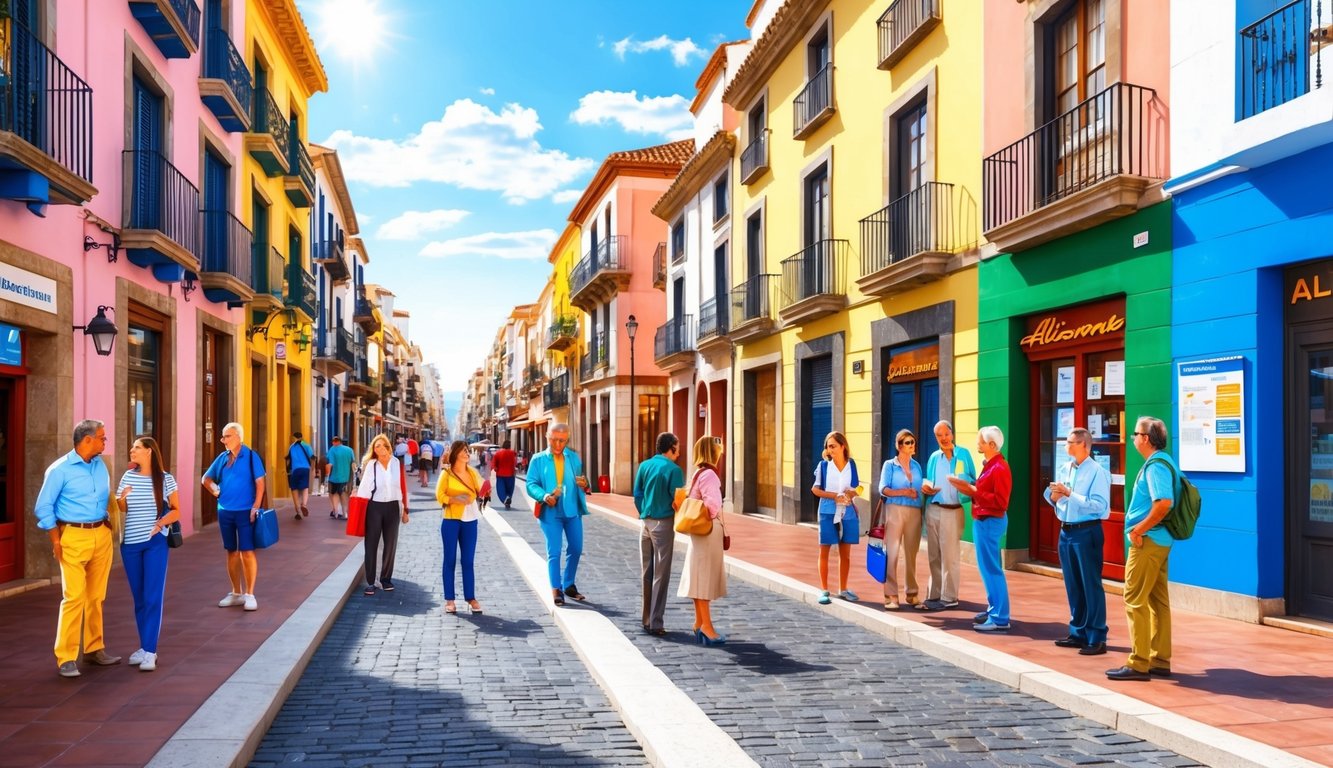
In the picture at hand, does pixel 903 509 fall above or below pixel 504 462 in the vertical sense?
above

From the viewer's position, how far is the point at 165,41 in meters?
14.2

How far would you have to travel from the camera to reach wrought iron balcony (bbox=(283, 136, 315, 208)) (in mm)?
23359

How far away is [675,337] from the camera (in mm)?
28438

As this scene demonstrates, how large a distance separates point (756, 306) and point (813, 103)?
4799 mm

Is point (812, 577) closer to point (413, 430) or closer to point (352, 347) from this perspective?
point (352, 347)

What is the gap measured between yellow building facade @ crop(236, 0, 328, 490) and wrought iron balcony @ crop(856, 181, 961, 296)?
37.6 ft

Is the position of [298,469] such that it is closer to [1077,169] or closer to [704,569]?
[704,569]

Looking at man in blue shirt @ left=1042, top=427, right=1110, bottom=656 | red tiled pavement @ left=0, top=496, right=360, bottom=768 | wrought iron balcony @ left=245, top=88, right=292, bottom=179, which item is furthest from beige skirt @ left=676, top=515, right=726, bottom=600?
wrought iron balcony @ left=245, top=88, right=292, bottom=179

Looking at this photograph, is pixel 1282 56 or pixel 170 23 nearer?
pixel 1282 56

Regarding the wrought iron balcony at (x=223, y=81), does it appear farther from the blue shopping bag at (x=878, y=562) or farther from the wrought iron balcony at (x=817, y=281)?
the blue shopping bag at (x=878, y=562)

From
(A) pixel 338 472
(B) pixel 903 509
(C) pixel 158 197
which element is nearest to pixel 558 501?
(B) pixel 903 509

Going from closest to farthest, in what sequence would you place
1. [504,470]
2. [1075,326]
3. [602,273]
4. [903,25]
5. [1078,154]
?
1. [1078,154]
2. [1075,326]
3. [903,25]
4. [504,470]
5. [602,273]

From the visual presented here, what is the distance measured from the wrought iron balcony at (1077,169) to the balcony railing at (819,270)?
16.2 ft

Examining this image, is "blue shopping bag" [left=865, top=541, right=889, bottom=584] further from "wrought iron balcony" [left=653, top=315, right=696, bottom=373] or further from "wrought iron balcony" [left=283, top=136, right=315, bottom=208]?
"wrought iron balcony" [left=653, top=315, right=696, bottom=373]
